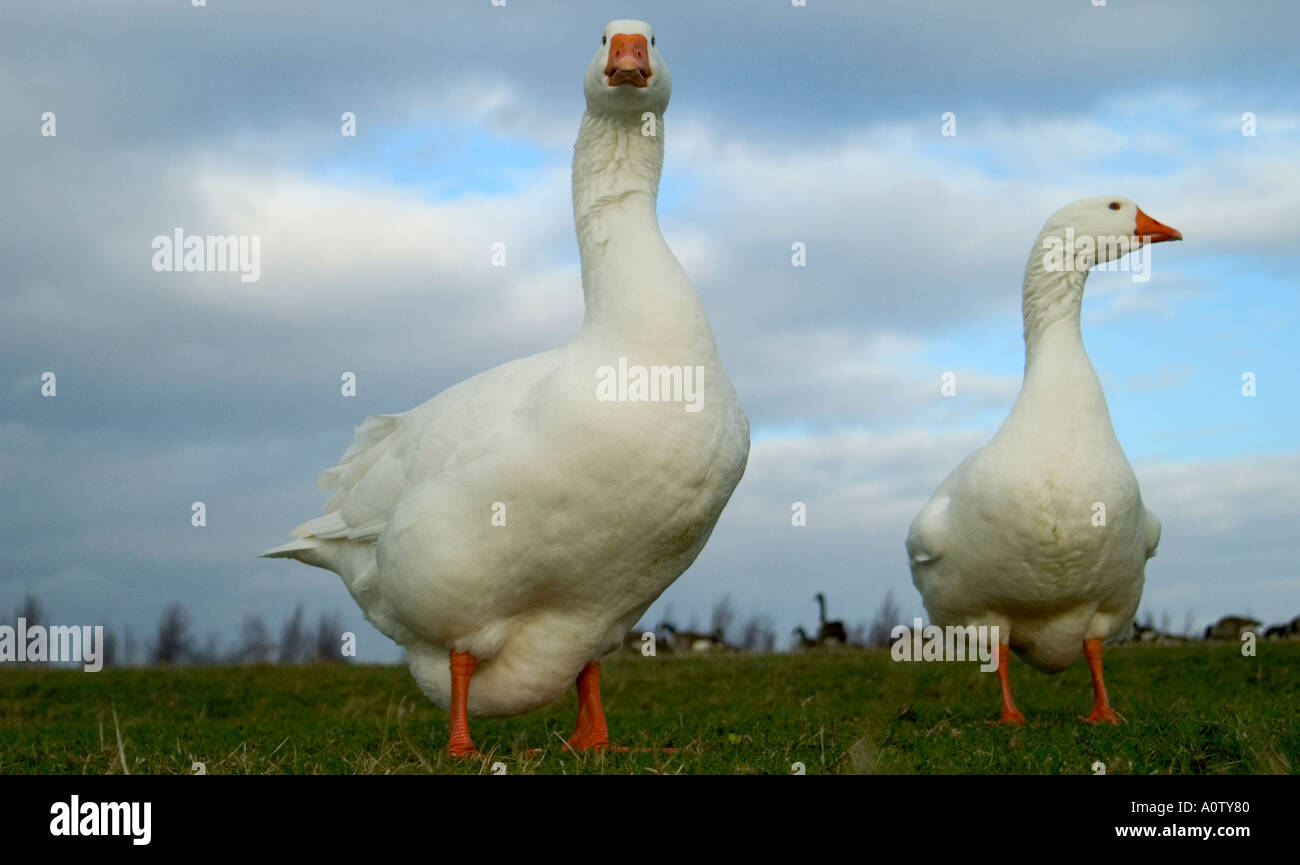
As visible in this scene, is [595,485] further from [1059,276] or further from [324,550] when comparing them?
[1059,276]

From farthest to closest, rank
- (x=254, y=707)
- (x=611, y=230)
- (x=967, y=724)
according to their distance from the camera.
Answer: (x=254, y=707) → (x=967, y=724) → (x=611, y=230)

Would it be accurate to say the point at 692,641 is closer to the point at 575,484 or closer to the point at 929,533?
the point at 929,533

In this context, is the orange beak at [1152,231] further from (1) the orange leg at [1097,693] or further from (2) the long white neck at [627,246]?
(2) the long white neck at [627,246]

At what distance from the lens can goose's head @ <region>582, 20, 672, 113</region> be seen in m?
6.97

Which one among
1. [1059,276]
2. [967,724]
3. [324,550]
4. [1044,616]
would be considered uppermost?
[1059,276]

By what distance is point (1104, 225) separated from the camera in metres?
11.2

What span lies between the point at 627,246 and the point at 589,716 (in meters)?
3.17

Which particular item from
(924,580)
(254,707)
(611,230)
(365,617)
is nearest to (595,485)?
(611,230)

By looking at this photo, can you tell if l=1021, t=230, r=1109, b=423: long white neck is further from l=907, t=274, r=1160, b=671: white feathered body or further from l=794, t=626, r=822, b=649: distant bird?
l=794, t=626, r=822, b=649: distant bird

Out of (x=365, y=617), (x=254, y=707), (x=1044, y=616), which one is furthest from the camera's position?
(x=254, y=707)

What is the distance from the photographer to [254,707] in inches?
550

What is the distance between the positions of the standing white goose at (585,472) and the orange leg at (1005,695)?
388 cm

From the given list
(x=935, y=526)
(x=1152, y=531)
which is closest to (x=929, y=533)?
(x=935, y=526)
